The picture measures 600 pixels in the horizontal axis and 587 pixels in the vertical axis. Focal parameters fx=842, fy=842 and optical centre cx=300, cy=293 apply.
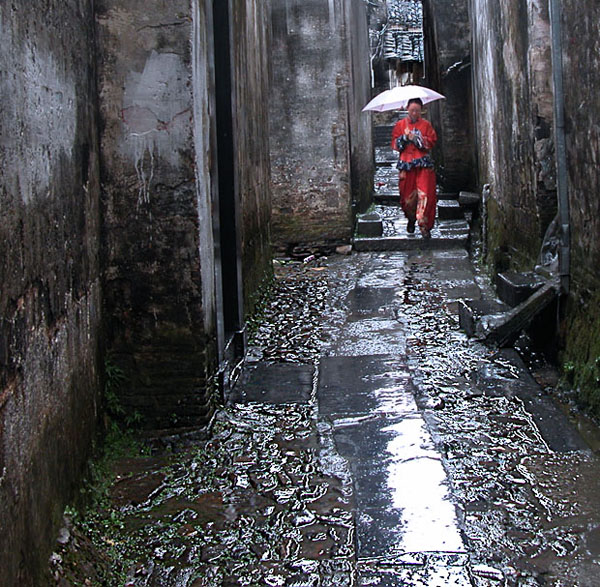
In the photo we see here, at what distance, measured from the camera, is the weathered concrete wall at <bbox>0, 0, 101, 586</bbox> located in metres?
2.56

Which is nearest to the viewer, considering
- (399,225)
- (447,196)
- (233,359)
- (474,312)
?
(233,359)

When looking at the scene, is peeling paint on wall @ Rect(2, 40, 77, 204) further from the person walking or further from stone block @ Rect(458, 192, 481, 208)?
stone block @ Rect(458, 192, 481, 208)

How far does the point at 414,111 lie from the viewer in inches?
409

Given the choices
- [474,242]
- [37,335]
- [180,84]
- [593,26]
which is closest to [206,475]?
[37,335]

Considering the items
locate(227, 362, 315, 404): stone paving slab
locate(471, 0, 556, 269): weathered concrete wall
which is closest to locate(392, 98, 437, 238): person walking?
locate(471, 0, 556, 269): weathered concrete wall

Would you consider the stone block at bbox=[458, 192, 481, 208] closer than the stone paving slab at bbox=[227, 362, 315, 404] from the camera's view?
No

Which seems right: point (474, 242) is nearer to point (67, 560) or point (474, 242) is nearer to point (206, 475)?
point (206, 475)

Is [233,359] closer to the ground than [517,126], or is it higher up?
closer to the ground

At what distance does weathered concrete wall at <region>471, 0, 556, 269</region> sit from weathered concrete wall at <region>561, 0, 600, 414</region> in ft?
3.79

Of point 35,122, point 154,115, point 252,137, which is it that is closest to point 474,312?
point 252,137

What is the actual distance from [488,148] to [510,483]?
6602 mm

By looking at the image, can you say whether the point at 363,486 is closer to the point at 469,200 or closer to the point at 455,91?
the point at 469,200

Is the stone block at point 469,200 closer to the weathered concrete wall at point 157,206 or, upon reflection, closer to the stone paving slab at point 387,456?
the stone paving slab at point 387,456

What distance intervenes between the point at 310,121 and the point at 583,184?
5700mm
